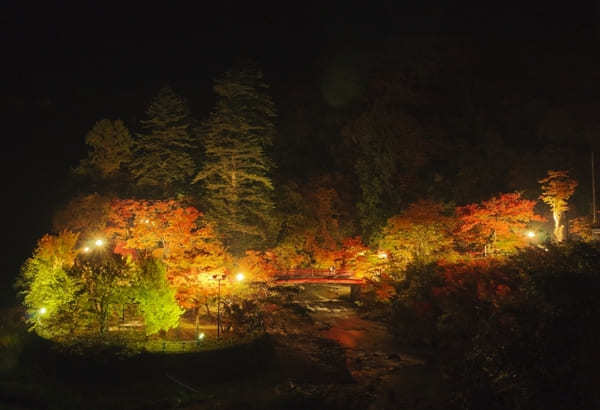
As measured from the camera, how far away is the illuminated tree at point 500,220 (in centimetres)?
2059

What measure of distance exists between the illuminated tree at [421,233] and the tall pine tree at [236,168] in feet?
25.3

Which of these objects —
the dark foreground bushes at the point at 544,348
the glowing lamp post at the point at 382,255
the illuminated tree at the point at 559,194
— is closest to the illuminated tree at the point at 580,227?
the illuminated tree at the point at 559,194

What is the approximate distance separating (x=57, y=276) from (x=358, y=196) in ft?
61.5

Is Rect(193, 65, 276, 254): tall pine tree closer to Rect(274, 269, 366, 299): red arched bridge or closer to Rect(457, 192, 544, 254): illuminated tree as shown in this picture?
Rect(274, 269, 366, 299): red arched bridge

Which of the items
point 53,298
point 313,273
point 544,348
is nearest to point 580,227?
point 313,273

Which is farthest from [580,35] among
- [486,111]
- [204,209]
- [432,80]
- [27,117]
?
[27,117]

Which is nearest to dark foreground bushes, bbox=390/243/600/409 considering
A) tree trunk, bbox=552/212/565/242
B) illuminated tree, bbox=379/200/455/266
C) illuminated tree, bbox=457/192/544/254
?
illuminated tree, bbox=379/200/455/266

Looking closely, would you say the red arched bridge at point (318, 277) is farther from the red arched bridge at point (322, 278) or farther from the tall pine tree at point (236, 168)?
the tall pine tree at point (236, 168)

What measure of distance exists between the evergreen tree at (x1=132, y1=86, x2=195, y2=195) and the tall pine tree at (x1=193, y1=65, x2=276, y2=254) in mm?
1399

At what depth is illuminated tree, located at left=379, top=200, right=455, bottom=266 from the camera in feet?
68.5

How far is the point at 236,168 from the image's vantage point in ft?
82.9

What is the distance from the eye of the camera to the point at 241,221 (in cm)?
2470

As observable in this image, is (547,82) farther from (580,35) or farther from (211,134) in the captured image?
(211,134)

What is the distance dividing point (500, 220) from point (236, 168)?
1405 centimetres
